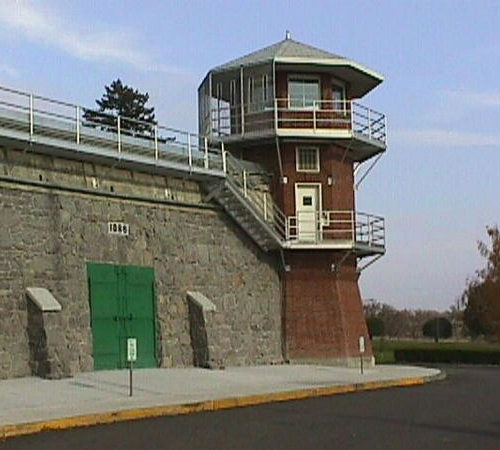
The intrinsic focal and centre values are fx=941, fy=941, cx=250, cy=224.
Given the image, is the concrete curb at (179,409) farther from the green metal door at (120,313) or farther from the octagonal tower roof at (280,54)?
the octagonal tower roof at (280,54)

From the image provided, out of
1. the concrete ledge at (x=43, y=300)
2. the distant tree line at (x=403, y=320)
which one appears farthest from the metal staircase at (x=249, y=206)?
the distant tree line at (x=403, y=320)

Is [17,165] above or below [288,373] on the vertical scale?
above

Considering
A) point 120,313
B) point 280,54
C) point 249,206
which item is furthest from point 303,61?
point 120,313

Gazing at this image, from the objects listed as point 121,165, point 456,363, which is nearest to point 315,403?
point 121,165

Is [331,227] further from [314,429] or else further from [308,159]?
[314,429]

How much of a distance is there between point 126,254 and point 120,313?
5.77 ft

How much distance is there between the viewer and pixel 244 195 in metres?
31.9

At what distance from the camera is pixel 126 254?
1105 inches

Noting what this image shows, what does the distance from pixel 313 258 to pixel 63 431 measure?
64.9ft

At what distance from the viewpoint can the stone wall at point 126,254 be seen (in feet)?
79.7

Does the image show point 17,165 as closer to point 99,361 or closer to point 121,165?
point 121,165

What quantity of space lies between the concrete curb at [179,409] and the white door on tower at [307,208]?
28.1 feet

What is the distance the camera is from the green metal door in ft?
88.0

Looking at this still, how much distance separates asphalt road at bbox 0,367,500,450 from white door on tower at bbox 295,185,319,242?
13515mm
